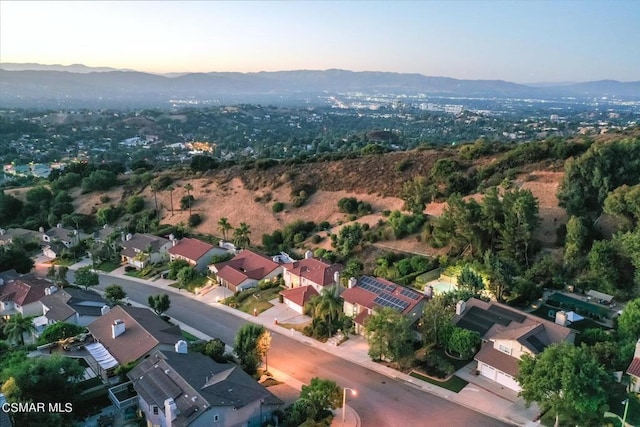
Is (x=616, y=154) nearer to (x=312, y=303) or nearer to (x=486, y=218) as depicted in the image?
(x=486, y=218)

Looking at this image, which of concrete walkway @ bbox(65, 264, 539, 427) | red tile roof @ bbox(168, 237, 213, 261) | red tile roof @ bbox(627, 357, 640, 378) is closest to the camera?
concrete walkway @ bbox(65, 264, 539, 427)

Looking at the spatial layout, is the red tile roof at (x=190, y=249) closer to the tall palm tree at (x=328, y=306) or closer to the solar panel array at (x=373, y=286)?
the solar panel array at (x=373, y=286)

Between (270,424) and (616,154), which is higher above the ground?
(616,154)

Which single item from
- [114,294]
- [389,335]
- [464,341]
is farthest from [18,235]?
[464,341]

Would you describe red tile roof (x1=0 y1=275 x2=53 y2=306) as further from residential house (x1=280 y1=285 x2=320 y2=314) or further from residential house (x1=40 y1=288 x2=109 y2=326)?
residential house (x1=280 y1=285 x2=320 y2=314)

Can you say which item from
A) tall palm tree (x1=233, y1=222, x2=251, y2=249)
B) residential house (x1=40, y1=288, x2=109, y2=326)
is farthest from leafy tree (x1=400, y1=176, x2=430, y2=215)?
residential house (x1=40, y1=288, x2=109, y2=326)

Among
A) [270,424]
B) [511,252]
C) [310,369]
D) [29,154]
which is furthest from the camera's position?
[29,154]

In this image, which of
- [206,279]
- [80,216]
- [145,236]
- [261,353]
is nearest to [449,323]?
[261,353]

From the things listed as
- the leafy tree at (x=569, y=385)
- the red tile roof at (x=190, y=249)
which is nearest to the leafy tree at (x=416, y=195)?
the red tile roof at (x=190, y=249)
